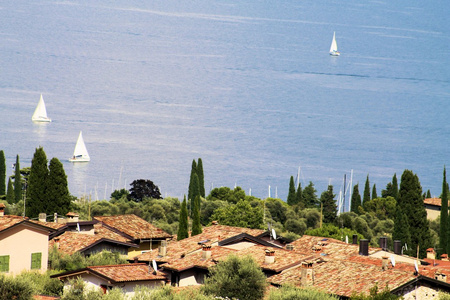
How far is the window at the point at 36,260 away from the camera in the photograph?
1144 inches

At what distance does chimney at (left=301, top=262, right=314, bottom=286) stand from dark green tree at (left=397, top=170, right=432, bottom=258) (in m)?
25.0

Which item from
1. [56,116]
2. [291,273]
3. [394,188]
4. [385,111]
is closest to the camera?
[291,273]

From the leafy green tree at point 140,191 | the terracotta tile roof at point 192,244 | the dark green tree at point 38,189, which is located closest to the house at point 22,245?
the terracotta tile roof at point 192,244

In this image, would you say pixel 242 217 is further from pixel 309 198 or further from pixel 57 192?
pixel 309 198

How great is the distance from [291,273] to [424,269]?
4702mm

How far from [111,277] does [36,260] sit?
447cm

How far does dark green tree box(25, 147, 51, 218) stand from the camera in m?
47.3

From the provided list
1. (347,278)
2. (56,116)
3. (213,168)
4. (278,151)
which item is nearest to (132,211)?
(347,278)

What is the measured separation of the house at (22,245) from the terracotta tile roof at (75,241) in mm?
2755

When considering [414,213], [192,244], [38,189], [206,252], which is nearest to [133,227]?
[192,244]

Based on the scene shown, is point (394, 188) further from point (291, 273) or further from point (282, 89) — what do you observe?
point (282, 89)

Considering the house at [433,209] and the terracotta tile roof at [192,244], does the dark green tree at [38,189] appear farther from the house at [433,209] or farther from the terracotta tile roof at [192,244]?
the house at [433,209]

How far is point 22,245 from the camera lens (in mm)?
28922

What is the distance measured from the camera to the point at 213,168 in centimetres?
12369
